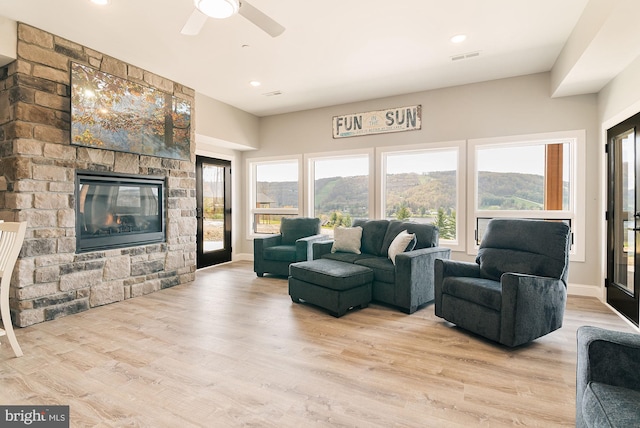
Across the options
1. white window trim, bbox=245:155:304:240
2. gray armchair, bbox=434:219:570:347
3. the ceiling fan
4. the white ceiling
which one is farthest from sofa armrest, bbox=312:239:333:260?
the ceiling fan

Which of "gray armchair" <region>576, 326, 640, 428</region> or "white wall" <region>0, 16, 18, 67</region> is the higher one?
"white wall" <region>0, 16, 18, 67</region>

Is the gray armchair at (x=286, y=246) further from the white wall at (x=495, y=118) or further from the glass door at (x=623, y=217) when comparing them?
the glass door at (x=623, y=217)

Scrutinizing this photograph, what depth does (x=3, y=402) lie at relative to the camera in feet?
6.21

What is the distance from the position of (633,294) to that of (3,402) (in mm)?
5041

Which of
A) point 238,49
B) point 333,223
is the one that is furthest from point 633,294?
point 238,49

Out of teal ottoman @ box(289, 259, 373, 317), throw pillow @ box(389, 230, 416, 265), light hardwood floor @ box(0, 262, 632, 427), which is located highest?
throw pillow @ box(389, 230, 416, 265)

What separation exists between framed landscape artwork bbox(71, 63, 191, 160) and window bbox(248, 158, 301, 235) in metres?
1.96

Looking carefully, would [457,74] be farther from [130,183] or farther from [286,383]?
[130,183]

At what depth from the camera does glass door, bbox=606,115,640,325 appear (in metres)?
3.15

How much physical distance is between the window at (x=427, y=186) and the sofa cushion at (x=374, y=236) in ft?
3.20

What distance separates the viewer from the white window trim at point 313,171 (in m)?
5.36

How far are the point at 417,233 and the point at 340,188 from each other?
2.09m

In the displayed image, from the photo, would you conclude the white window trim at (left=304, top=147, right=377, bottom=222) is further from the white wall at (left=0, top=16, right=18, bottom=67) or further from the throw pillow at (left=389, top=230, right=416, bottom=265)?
the white wall at (left=0, top=16, right=18, bottom=67)

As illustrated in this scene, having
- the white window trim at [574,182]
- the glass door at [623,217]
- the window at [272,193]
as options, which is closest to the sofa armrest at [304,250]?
the window at [272,193]
